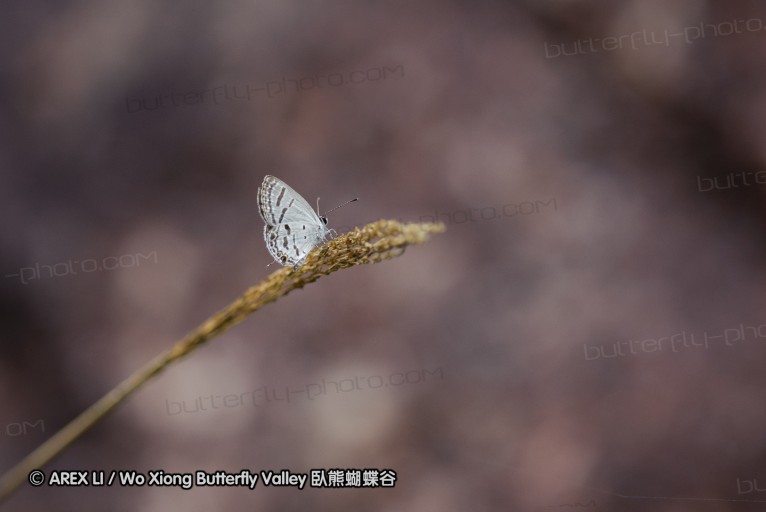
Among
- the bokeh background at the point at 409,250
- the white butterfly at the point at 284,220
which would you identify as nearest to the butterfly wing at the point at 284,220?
the white butterfly at the point at 284,220

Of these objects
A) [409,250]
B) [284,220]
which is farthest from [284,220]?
[409,250]

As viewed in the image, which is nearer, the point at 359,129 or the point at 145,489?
the point at 145,489

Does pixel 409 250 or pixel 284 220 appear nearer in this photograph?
pixel 284 220

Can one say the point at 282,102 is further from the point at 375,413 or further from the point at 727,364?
the point at 727,364

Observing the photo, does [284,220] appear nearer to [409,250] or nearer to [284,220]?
[284,220]

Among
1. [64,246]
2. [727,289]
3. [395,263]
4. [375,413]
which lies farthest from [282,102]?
[727,289]

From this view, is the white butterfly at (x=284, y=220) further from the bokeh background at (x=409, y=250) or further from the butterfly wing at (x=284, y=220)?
the bokeh background at (x=409, y=250)

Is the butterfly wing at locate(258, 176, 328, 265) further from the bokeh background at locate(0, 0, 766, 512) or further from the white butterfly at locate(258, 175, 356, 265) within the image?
the bokeh background at locate(0, 0, 766, 512)

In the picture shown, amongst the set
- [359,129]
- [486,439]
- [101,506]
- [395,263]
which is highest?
[359,129]
